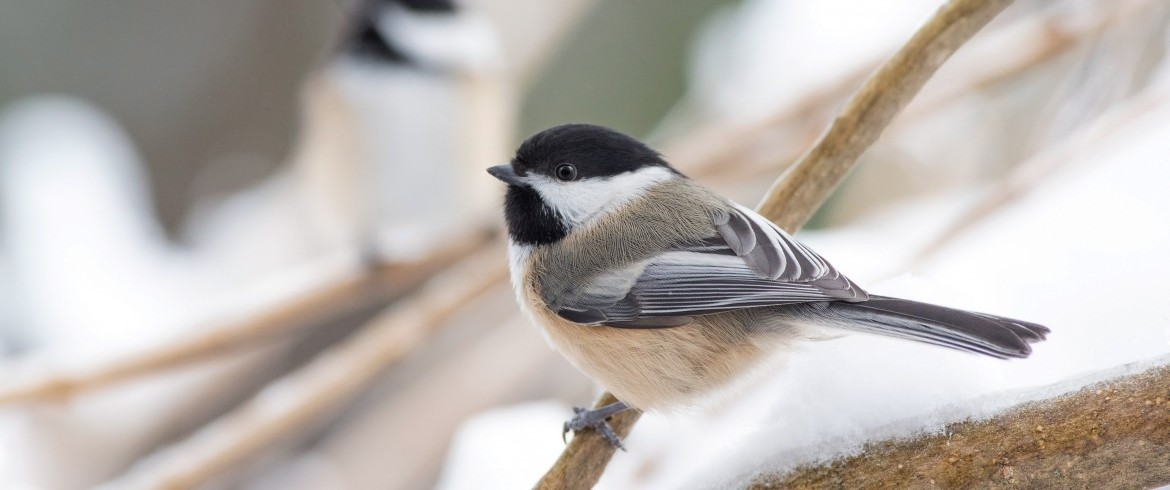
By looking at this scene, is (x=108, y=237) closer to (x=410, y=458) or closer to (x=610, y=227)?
(x=410, y=458)

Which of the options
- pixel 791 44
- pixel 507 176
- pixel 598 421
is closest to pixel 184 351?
pixel 507 176

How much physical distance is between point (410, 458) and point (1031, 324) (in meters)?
1.55

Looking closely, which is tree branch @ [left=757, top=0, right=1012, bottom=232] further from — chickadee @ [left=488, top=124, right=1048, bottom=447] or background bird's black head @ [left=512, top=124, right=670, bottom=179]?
background bird's black head @ [left=512, top=124, right=670, bottom=179]

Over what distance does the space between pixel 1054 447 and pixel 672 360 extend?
0.43m

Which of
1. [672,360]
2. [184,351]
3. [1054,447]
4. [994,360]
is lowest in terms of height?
[1054,447]

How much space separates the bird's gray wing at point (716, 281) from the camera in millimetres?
1008

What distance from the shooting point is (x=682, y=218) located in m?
1.17

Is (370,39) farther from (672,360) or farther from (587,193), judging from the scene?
(672,360)

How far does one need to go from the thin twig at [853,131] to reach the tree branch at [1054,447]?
0.33m

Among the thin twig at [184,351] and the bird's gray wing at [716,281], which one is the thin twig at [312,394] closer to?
the thin twig at [184,351]

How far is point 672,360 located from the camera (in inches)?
43.1

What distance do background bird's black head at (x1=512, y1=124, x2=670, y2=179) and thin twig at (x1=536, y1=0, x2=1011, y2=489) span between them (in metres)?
0.19

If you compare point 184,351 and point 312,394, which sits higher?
point 184,351

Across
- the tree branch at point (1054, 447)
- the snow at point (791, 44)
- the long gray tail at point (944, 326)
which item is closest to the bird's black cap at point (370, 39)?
the snow at point (791, 44)
